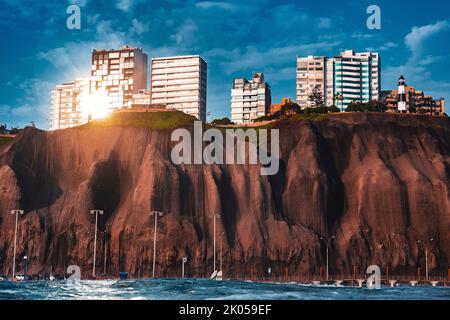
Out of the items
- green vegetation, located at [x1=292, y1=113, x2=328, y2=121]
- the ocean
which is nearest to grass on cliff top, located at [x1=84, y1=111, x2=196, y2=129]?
green vegetation, located at [x1=292, y1=113, x2=328, y2=121]

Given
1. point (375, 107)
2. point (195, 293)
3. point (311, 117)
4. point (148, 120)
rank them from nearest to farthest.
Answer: point (195, 293)
point (148, 120)
point (311, 117)
point (375, 107)

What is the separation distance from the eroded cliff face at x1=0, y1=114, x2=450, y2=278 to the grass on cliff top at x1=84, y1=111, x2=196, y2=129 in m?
4.09

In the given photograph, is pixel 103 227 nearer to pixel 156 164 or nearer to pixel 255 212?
pixel 156 164

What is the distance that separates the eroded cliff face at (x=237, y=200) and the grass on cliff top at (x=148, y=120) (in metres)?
4.09

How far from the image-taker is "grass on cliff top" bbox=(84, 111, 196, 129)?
139 m

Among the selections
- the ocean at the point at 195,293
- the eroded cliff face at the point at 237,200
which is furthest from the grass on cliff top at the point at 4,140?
the ocean at the point at 195,293

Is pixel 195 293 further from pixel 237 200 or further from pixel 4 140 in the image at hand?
pixel 4 140

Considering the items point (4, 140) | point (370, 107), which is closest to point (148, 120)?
point (4, 140)

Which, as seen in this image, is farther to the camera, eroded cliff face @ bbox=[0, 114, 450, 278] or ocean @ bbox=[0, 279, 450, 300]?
eroded cliff face @ bbox=[0, 114, 450, 278]

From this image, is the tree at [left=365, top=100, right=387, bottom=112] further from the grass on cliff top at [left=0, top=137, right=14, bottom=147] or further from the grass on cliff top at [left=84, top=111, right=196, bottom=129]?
the grass on cliff top at [left=0, top=137, right=14, bottom=147]

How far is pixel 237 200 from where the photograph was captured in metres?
125

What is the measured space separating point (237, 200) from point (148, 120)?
104 feet

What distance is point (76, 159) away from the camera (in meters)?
135
